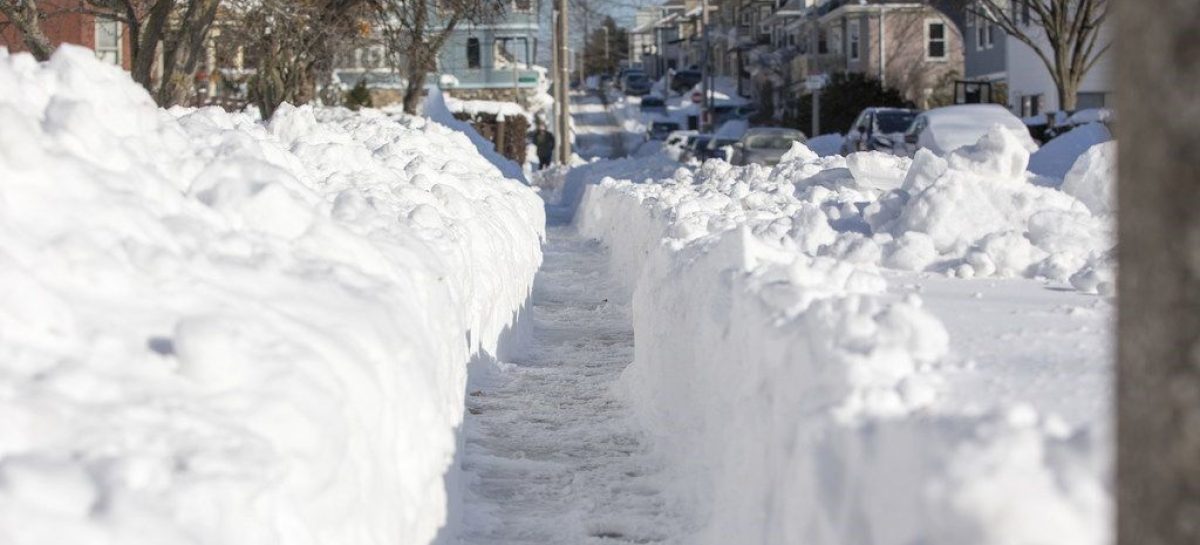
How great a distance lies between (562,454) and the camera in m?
8.23

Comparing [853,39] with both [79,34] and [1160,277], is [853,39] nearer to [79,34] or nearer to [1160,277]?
[79,34]

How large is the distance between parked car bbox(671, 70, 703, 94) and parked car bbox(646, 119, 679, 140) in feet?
86.0

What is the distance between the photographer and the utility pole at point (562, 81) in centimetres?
3619

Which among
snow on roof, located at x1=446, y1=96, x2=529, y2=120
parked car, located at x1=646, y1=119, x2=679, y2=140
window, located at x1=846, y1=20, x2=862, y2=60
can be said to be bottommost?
parked car, located at x1=646, y1=119, x2=679, y2=140

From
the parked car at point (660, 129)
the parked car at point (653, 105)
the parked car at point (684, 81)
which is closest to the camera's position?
the parked car at point (660, 129)

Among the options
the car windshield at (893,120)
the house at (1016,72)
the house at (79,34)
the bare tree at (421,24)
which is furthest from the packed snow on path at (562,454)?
the house at (1016,72)

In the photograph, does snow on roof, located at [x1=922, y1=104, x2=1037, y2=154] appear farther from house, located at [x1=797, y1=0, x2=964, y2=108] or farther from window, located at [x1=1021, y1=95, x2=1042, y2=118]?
house, located at [x1=797, y1=0, x2=964, y2=108]

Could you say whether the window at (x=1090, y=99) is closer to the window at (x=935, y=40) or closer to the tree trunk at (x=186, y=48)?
the window at (x=935, y=40)

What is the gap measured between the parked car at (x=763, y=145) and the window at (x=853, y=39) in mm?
29437

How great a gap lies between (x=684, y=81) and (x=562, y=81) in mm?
58321

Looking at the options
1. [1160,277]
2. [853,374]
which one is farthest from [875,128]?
[1160,277]

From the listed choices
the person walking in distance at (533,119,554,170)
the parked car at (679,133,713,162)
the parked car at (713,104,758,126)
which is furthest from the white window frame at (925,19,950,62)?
the parked car at (713,104,758,126)

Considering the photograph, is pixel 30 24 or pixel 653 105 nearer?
pixel 30 24

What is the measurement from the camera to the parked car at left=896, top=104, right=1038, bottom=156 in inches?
988
